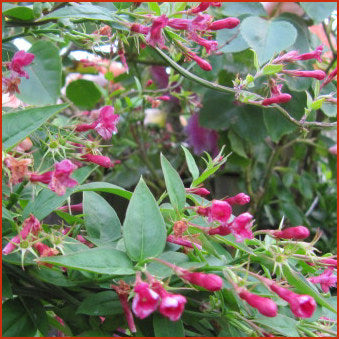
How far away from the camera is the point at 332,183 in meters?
1.20

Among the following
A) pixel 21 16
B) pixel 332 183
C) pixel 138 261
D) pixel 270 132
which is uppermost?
pixel 21 16

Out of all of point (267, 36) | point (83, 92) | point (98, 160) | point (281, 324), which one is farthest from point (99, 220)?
point (83, 92)

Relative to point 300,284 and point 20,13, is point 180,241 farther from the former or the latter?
point 20,13

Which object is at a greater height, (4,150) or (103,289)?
(4,150)

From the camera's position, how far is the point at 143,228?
325mm

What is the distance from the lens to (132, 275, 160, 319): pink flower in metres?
0.28

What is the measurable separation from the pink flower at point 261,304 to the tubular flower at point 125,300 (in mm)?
72

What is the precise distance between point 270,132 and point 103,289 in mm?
467

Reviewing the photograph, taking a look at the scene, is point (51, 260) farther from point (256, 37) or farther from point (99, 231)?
point (256, 37)

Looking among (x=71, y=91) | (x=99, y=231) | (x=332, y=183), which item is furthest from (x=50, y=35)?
(x=332, y=183)

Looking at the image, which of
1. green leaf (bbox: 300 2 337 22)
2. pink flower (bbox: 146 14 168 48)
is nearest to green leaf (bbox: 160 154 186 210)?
pink flower (bbox: 146 14 168 48)

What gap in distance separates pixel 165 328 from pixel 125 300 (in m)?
0.03

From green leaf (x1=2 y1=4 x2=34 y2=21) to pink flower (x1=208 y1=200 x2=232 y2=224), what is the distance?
251 millimetres

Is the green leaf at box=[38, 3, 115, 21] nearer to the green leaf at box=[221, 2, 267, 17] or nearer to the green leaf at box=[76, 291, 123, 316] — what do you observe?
the green leaf at box=[76, 291, 123, 316]
